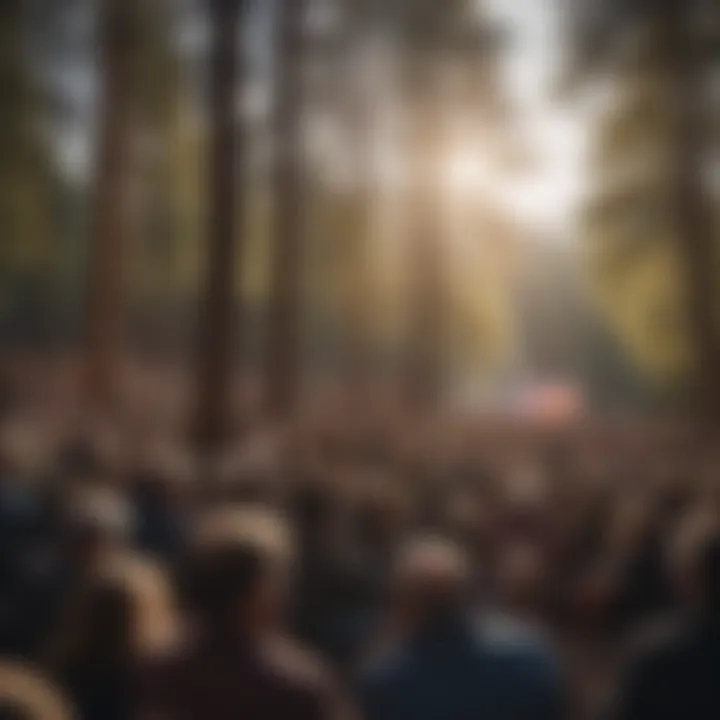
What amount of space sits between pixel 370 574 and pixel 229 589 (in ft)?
2.50

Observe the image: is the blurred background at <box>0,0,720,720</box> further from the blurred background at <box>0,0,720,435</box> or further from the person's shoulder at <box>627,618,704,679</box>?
the person's shoulder at <box>627,618,704,679</box>

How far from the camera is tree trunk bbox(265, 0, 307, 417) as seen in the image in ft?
10.8

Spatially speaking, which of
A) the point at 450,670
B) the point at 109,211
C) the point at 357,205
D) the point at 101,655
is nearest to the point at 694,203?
the point at 357,205

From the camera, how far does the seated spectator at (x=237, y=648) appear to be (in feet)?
7.75

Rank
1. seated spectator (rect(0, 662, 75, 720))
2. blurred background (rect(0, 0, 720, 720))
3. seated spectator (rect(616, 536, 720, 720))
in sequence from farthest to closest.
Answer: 1. blurred background (rect(0, 0, 720, 720))
2. seated spectator (rect(616, 536, 720, 720))
3. seated spectator (rect(0, 662, 75, 720))

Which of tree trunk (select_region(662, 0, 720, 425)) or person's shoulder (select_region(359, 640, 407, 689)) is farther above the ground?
tree trunk (select_region(662, 0, 720, 425))

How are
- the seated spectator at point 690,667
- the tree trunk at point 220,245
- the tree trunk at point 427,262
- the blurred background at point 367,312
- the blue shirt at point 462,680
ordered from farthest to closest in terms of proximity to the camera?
1. the tree trunk at point 220,245
2. the tree trunk at point 427,262
3. the blurred background at point 367,312
4. the blue shirt at point 462,680
5. the seated spectator at point 690,667

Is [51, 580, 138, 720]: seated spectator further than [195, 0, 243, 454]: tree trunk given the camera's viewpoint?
No

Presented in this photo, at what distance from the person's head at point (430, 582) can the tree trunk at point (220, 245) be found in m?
0.56

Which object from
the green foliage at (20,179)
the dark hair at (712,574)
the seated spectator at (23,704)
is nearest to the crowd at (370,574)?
the dark hair at (712,574)

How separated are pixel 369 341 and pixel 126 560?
746 mm

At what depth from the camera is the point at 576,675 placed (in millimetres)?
2879

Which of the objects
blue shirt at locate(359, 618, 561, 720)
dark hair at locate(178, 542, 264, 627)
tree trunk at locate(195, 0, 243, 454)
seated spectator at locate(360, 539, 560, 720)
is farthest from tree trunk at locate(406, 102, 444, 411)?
dark hair at locate(178, 542, 264, 627)

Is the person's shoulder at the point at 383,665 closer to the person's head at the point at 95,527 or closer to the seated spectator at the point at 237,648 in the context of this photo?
the seated spectator at the point at 237,648
